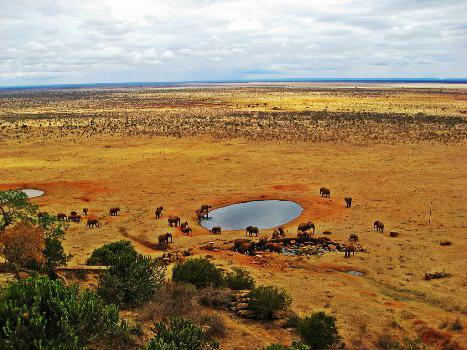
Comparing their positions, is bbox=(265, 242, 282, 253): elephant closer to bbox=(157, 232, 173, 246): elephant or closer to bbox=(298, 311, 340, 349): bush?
bbox=(157, 232, 173, 246): elephant

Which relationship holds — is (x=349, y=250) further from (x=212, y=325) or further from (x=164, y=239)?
(x=212, y=325)

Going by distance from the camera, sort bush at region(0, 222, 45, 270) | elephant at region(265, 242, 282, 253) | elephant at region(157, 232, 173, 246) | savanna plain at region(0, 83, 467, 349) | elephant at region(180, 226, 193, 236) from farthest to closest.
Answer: elephant at region(180, 226, 193, 236), elephant at region(157, 232, 173, 246), elephant at region(265, 242, 282, 253), savanna plain at region(0, 83, 467, 349), bush at region(0, 222, 45, 270)

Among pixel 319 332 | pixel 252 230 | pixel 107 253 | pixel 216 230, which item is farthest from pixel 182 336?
pixel 216 230

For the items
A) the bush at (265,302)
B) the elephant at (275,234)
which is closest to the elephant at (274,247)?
the elephant at (275,234)

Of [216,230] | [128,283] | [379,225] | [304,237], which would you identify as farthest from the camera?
[216,230]

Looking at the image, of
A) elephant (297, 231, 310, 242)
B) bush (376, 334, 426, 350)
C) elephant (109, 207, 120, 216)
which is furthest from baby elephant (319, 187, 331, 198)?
bush (376, 334, 426, 350)

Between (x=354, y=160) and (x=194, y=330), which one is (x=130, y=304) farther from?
(x=354, y=160)
